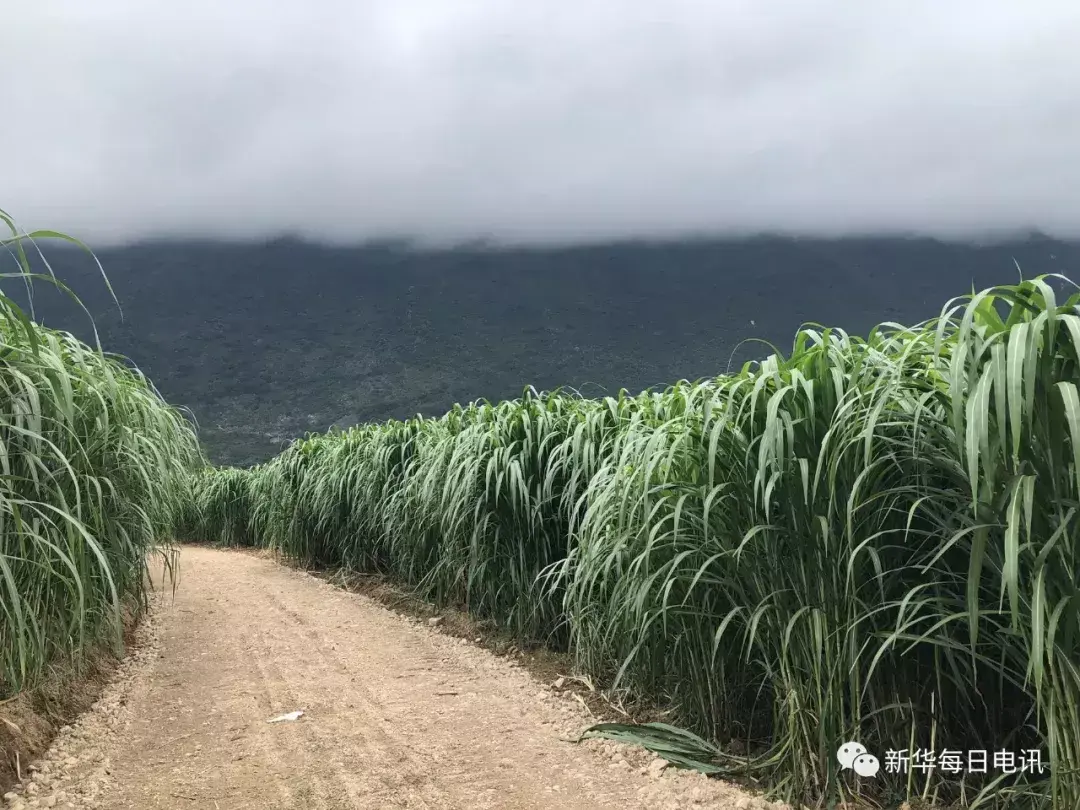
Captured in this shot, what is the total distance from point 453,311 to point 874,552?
67.4 meters

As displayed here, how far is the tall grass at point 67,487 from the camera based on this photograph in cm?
202

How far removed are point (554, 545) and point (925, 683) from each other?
2.23 meters

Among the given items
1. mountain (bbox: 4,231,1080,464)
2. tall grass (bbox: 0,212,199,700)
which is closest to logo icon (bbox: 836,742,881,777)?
tall grass (bbox: 0,212,199,700)

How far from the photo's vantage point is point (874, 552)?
1780 millimetres

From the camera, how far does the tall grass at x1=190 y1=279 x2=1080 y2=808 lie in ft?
4.83

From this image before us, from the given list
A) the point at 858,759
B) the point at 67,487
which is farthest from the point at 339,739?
the point at 858,759

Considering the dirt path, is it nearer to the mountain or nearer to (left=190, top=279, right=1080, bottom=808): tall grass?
(left=190, top=279, right=1080, bottom=808): tall grass

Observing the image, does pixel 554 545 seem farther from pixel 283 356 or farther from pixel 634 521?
pixel 283 356

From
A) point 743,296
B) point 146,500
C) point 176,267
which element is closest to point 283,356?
point 176,267

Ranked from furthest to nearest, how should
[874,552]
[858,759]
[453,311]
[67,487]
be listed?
[453,311] < [67,487] < [858,759] < [874,552]

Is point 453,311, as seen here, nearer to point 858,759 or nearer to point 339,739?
point 339,739

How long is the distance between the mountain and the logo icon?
33.2 meters

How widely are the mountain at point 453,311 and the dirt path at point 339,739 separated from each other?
103 ft

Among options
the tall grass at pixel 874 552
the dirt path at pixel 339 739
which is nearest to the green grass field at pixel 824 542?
the tall grass at pixel 874 552
